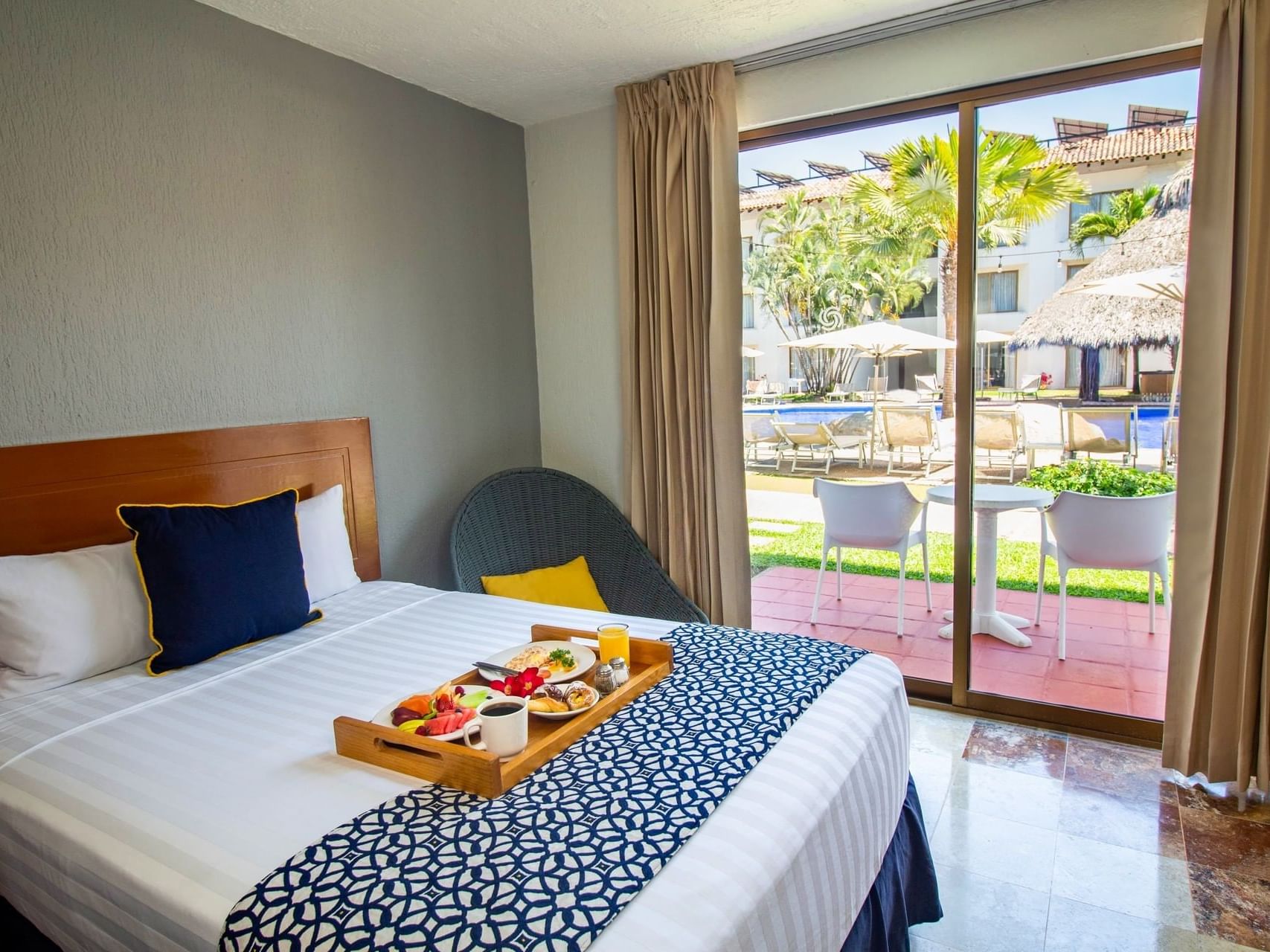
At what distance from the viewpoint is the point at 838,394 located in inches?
132

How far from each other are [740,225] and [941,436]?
3.79ft

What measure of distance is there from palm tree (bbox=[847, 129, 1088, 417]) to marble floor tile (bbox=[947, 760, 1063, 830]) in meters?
1.28

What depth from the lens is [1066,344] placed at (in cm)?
283

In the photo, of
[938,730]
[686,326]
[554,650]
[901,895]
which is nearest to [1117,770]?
[938,730]

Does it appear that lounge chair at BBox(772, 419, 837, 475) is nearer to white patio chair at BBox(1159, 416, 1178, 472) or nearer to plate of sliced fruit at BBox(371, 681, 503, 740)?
white patio chair at BBox(1159, 416, 1178, 472)

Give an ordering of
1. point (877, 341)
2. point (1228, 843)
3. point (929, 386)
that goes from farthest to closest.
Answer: point (877, 341) < point (929, 386) < point (1228, 843)

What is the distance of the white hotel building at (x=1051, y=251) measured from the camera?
8.56 ft

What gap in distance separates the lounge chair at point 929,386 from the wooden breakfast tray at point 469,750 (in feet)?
6.09

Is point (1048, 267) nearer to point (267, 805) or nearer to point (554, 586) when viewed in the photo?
point (554, 586)

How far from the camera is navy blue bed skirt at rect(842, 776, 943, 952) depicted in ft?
5.10

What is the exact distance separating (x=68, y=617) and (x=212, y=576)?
1.04ft

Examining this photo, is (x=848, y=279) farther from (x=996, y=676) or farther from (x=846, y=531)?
(x=996, y=676)

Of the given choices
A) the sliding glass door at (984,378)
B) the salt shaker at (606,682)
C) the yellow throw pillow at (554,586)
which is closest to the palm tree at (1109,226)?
the sliding glass door at (984,378)

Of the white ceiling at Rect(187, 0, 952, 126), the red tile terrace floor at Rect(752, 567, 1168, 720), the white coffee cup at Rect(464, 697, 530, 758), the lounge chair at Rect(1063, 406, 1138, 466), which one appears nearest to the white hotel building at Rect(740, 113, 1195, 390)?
the lounge chair at Rect(1063, 406, 1138, 466)
